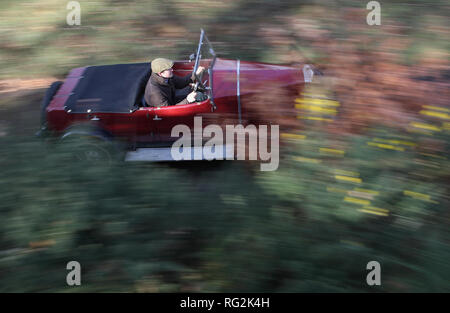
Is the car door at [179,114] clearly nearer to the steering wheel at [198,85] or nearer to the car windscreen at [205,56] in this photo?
the steering wheel at [198,85]

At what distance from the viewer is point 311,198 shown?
114 inches

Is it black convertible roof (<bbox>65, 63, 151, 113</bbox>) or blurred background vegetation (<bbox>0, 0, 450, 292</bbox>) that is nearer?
blurred background vegetation (<bbox>0, 0, 450, 292</bbox>)

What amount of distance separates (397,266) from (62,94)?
4.43 meters

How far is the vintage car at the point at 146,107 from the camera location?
4.86m

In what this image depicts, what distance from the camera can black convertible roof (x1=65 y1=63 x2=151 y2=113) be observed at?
194 inches

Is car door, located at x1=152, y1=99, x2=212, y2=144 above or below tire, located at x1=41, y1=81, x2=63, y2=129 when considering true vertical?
below

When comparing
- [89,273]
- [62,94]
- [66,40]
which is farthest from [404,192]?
[66,40]

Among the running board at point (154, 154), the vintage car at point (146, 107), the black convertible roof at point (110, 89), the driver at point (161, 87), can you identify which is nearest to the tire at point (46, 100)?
the vintage car at point (146, 107)

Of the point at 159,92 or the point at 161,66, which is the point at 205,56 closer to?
the point at 161,66

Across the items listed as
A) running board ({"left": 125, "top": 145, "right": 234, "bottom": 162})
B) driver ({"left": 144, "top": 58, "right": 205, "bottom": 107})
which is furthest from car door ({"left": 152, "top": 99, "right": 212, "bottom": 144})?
running board ({"left": 125, "top": 145, "right": 234, "bottom": 162})

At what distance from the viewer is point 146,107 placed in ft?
16.1

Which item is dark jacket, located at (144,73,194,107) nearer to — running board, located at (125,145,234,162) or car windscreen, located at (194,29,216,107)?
car windscreen, located at (194,29,216,107)

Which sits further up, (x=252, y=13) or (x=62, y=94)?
(x=252, y=13)
